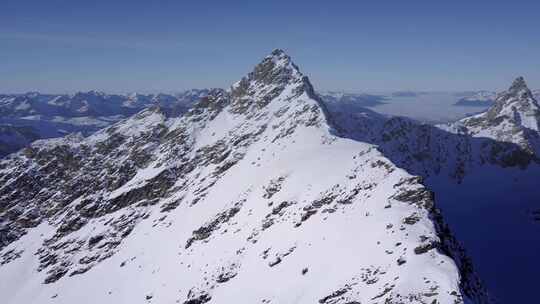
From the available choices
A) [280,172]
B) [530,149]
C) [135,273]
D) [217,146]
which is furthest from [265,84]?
[530,149]

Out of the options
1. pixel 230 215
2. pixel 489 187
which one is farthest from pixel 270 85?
pixel 489 187

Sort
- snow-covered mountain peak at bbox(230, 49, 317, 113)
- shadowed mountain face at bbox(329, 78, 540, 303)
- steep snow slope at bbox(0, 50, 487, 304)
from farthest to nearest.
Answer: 1. snow-covered mountain peak at bbox(230, 49, 317, 113)
2. shadowed mountain face at bbox(329, 78, 540, 303)
3. steep snow slope at bbox(0, 50, 487, 304)

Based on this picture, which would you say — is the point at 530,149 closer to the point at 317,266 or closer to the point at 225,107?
the point at 225,107

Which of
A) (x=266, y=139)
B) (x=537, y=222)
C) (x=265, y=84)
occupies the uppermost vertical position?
(x=265, y=84)

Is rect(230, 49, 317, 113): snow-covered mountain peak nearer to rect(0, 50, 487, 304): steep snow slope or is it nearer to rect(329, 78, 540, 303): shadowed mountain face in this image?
rect(0, 50, 487, 304): steep snow slope

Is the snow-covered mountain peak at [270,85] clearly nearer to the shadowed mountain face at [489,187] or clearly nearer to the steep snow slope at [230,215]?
the steep snow slope at [230,215]

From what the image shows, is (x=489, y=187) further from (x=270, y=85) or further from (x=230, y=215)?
(x=230, y=215)

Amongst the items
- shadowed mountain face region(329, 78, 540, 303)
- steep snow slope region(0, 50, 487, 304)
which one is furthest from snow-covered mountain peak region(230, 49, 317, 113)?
shadowed mountain face region(329, 78, 540, 303)
